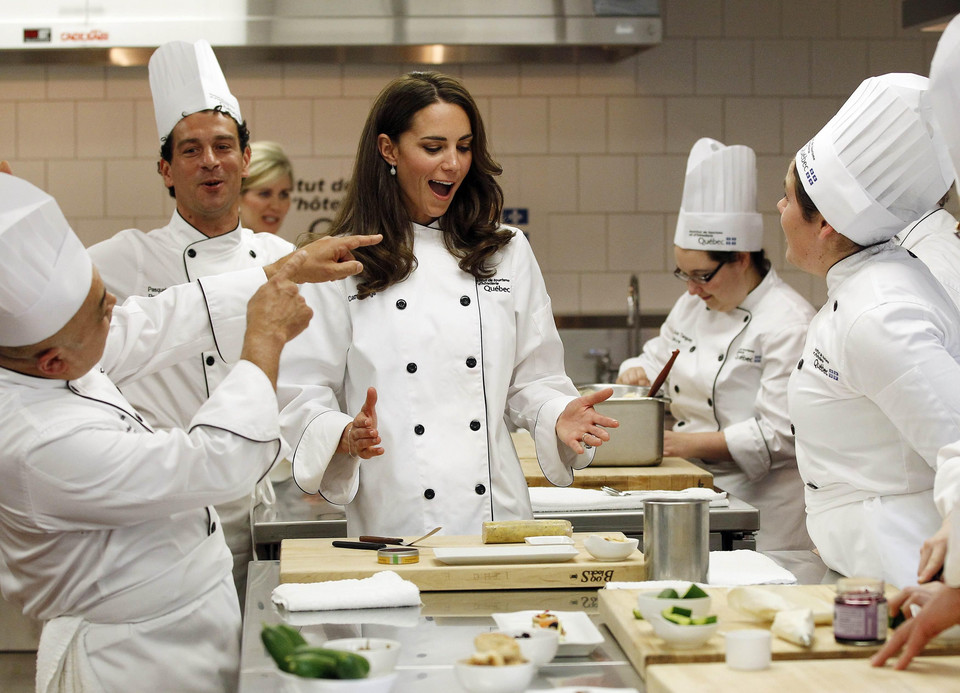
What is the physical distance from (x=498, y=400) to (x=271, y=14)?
2442 mm

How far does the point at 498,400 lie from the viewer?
2.29m

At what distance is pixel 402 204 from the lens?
2389mm

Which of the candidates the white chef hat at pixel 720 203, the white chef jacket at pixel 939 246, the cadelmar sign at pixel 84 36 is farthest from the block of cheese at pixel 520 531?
the cadelmar sign at pixel 84 36

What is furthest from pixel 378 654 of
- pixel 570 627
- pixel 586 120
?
pixel 586 120

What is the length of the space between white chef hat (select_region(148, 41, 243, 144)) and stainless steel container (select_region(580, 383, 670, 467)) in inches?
49.8

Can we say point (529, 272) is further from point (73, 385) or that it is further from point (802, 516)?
point (802, 516)

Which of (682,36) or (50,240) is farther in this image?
(682,36)

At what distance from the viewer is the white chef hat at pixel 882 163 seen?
197 centimetres

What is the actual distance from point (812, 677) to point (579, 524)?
3.82ft

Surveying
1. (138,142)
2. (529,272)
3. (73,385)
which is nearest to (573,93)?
(138,142)

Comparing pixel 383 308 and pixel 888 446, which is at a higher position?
pixel 383 308

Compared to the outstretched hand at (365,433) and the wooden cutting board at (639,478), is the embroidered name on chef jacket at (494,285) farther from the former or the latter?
Result: the wooden cutting board at (639,478)

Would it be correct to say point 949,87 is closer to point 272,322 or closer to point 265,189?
point 272,322

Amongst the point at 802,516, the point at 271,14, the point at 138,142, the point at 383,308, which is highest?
the point at 271,14
